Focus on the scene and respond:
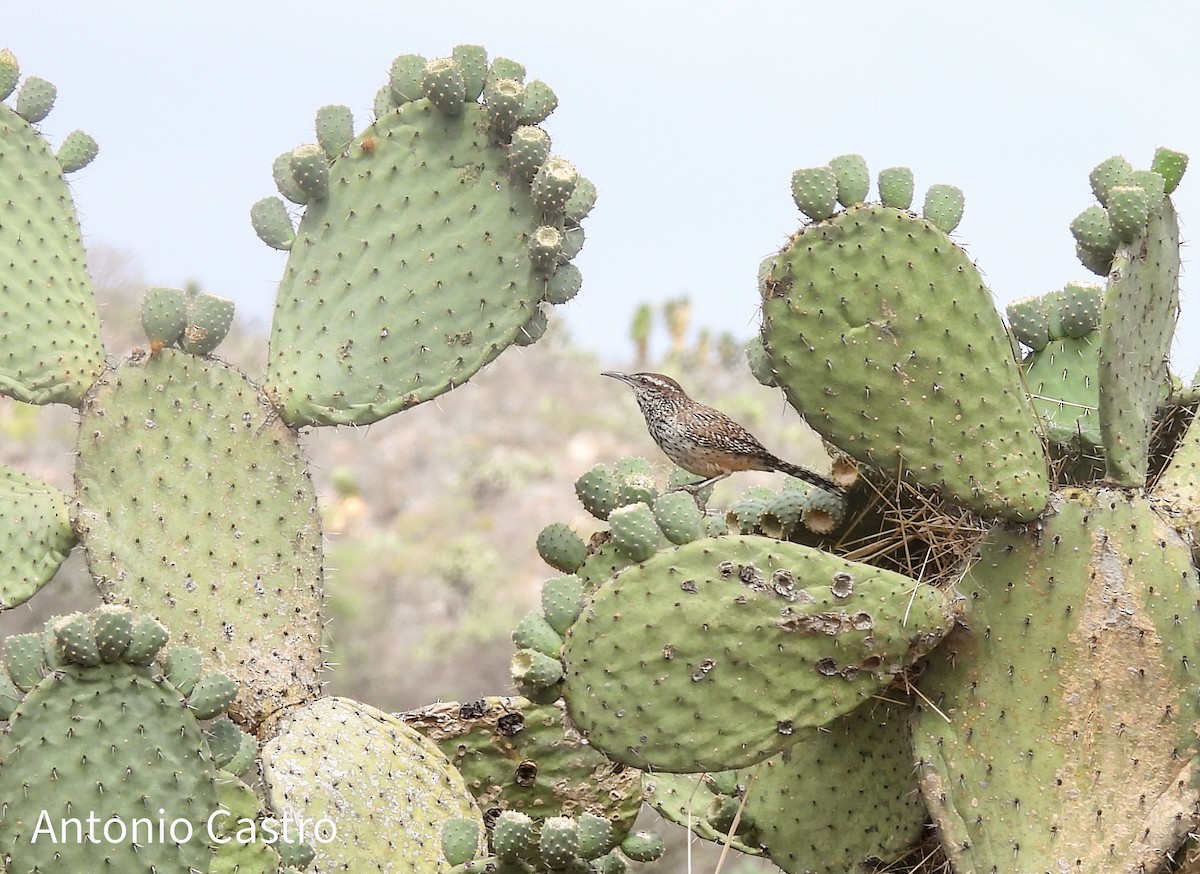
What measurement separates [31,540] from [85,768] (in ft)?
2.77

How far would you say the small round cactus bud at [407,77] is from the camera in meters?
3.25

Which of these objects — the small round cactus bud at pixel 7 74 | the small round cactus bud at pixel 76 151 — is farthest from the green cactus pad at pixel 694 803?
the small round cactus bud at pixel 7 74

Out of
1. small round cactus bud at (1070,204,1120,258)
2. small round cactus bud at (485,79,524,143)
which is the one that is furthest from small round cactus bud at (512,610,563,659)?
small round cactus bud at (485,79,524,143)

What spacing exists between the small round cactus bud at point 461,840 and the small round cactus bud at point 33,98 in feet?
6.06

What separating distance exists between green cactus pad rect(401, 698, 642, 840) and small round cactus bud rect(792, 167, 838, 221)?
119cm

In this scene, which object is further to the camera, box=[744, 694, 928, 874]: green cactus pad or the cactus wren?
the cactus wren

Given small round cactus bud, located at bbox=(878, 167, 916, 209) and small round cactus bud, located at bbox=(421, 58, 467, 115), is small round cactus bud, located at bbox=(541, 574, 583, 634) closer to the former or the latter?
small round cactus bud, located at bbox=(878, 167, 916, 209)

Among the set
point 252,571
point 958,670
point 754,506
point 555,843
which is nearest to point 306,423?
point 252,571

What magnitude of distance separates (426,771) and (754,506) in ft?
2.72

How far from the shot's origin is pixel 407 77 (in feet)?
10.7

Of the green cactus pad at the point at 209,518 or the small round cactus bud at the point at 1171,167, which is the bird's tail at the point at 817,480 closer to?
the small round cactus bud at the point at 1171,167

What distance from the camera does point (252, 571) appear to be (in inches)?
114

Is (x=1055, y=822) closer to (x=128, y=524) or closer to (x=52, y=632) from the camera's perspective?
(x=52, y=632)

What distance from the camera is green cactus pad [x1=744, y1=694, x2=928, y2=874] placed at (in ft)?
9.19
